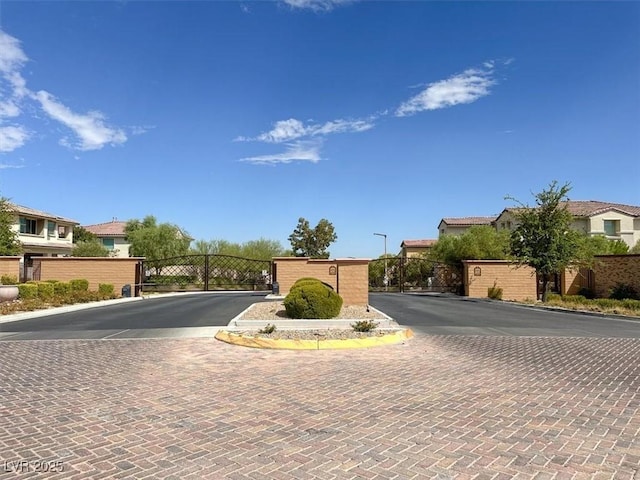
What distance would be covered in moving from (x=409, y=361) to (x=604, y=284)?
20173mm

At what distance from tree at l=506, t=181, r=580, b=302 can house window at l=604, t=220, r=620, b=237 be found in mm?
33719

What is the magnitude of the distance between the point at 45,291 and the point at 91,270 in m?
5.09

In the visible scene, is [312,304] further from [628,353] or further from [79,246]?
[79,246]

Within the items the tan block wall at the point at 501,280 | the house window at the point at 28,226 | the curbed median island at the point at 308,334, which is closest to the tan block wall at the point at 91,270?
the curbed median island at the point at 308,334

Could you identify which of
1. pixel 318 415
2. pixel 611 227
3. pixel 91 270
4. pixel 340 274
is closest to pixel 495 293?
pixel 340 274

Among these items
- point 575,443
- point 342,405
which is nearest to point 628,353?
point 575,443

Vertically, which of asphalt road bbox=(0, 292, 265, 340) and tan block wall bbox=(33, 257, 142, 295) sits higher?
tan block wall bbox=(33, 257, 142, 295)

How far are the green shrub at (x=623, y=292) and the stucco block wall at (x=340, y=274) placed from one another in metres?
13.4

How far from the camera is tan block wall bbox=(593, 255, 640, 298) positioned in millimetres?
22141

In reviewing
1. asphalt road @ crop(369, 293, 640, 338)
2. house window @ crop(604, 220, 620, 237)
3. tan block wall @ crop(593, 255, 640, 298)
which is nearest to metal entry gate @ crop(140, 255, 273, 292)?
asphalt road @ crop(369, 293, 640, 338)

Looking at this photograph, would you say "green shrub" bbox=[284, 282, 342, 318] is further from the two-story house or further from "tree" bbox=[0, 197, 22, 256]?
the two-story house

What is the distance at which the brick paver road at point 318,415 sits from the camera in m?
3.91

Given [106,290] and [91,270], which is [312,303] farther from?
[91,270]

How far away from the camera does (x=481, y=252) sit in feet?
106
